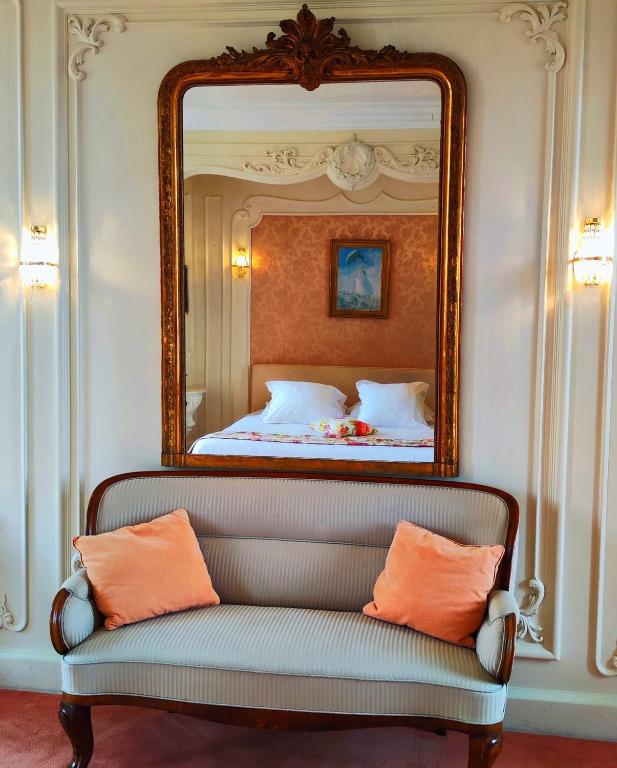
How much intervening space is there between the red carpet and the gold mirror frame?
97cm

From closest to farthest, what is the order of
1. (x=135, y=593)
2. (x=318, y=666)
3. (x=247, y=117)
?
(x=318, y=666) → (x=135, y=593) → (x=247, y=117)

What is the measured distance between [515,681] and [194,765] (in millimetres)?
1244

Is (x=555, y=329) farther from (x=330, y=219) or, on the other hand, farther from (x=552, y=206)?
(x=330, y=219)

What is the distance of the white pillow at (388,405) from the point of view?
261 centimetres

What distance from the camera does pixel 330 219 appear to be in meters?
2.62

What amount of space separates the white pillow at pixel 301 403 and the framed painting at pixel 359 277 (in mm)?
321

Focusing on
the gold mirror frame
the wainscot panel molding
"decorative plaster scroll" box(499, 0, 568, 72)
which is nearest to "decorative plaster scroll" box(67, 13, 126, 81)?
the wainscot panel molding

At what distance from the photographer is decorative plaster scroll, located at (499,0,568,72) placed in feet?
7.89

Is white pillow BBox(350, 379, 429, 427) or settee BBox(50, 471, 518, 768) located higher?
→ white pillow BBox(350, 379, 429, 427)

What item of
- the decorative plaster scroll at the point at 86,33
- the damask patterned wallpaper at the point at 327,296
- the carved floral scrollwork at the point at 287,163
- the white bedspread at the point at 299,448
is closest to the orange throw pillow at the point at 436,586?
the white bedspread at the point at 299,448

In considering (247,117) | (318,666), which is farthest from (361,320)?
(318,666)

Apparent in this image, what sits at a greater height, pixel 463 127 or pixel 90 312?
pixel 463 127

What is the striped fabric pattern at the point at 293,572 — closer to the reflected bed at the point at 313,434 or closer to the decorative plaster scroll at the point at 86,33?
the reflected bed at the point at 313,434

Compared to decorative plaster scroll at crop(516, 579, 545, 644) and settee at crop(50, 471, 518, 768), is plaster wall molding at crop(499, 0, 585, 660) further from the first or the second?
settee at crop(50, 471, 518, 768)
